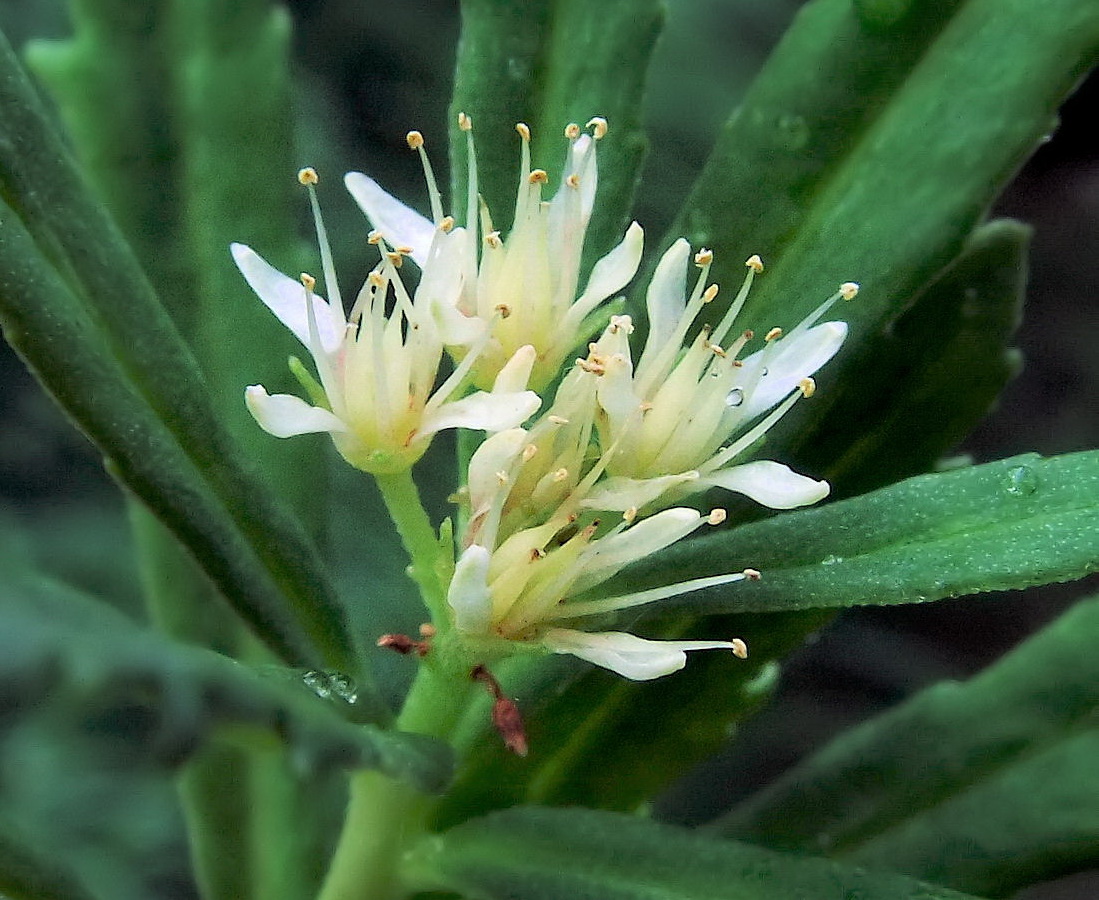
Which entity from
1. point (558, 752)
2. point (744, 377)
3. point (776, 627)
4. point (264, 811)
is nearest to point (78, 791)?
point (264, 811)

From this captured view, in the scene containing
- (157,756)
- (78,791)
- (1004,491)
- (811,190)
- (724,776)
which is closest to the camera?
(157,756)

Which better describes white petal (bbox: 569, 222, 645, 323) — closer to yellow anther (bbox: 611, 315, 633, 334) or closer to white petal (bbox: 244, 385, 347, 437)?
yellow anther (bbox: 611, 315, 633, 334)

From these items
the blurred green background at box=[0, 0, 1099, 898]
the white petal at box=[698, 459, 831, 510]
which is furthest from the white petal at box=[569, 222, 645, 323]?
the blurred green background at box=[0, 0, 1099, 898]

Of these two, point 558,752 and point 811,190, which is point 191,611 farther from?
point 811,190

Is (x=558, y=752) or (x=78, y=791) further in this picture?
(x=78, y=791)

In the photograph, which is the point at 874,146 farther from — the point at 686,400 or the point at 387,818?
the point at 387,818

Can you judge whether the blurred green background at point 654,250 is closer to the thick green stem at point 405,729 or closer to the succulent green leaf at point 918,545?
the thick green stem at point 405,729
